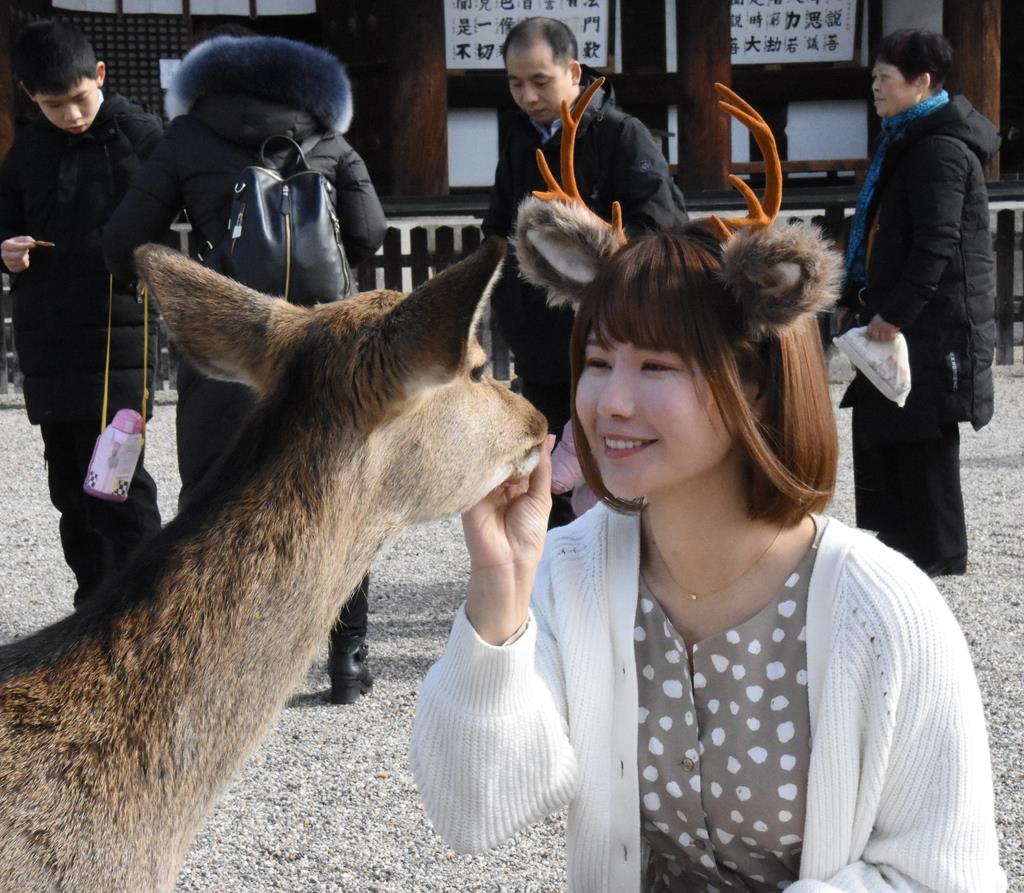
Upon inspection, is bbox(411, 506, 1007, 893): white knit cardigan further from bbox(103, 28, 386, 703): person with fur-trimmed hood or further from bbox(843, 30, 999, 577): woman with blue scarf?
bbox(843, 30, 999, 577): woman with blue scarf

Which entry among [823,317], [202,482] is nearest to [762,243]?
[202,482]

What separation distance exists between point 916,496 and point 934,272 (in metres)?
1.00

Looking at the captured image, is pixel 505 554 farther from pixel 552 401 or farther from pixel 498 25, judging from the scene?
pixel 498 25

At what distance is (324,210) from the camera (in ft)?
13.8

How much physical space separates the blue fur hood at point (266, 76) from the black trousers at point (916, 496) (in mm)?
2912

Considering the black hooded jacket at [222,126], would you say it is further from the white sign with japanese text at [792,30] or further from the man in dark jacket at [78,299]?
the white sign with japanese text at [792,30]

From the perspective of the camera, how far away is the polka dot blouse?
2.25m

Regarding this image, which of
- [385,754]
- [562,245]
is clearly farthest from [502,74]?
[562,245]

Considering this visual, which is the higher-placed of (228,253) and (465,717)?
(228,253)

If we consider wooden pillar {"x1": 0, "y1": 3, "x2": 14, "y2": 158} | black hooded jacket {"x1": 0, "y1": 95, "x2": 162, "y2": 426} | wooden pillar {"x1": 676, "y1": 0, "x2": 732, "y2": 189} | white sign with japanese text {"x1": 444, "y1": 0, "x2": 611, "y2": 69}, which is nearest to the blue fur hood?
A: black hooded jacket {"x1": 0, "y1": 95, "x2": 162, "y2": 426}

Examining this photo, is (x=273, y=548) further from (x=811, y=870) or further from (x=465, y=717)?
(x=811, y=870)

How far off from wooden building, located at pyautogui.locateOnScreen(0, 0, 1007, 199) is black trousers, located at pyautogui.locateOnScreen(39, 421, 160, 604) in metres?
8.32

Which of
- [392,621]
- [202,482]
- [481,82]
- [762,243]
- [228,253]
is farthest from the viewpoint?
[481,82]

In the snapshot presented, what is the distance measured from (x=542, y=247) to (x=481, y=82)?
12.8 m
